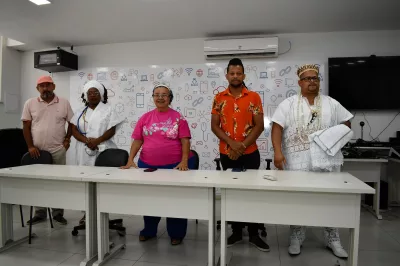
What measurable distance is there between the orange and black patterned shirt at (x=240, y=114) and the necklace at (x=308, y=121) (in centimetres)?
34

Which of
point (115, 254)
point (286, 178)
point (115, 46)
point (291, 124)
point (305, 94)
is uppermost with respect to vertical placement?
point (115, 46)

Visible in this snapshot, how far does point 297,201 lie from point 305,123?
73 centimetres

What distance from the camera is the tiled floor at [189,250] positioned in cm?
213

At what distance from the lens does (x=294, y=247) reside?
7.36 feet

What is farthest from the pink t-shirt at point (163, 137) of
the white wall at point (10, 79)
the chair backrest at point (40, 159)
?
the white wall at point (10, 79)

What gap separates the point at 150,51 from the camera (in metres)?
4.53

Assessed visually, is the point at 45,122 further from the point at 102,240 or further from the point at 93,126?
the point at 102,240

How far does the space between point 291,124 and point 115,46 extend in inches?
145

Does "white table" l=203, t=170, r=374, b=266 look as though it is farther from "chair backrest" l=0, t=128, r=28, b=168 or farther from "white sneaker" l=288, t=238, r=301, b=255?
"chair backrest" l=0, t=128, r=28, b=168

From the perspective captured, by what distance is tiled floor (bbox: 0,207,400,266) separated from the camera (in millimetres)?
2127

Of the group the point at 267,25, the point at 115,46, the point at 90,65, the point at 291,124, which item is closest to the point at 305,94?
the point at 291,124

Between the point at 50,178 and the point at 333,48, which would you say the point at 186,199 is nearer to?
the point at 50,178

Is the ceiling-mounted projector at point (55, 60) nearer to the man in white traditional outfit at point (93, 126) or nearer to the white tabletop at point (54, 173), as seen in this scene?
the man in white traditional outfit at point (93, 126)

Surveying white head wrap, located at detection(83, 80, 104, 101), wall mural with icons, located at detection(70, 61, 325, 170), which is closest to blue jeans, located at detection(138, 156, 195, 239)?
white head wrap, located at detection(83, 80, 104, 101)
